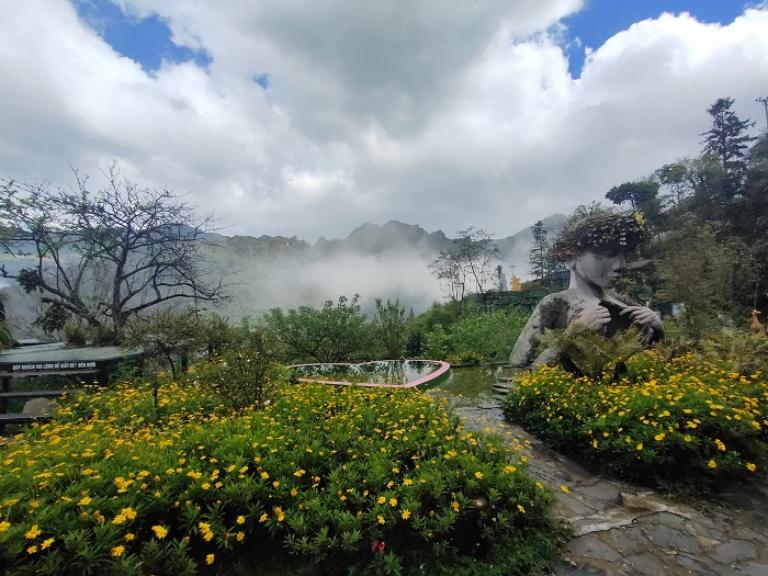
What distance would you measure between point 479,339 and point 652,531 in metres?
10.1

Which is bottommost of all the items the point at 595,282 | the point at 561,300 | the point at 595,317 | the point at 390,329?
the point at 390,329

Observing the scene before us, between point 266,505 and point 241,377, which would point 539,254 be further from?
point 266,505

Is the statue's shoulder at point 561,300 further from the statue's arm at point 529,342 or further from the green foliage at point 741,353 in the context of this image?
the green foliage at point 741,353

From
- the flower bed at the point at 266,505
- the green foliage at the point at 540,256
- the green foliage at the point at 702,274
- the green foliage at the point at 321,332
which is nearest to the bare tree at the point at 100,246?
the green foliage at the point at 321,332

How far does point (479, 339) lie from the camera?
1298 centimetres

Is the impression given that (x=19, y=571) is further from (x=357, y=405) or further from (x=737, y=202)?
(x=737, y=202)

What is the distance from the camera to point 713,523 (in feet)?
10.00

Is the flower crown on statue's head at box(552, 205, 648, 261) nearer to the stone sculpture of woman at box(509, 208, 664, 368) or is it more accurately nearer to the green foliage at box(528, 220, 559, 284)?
the stone sculpture of woman at box(509, 208, 664, 368)

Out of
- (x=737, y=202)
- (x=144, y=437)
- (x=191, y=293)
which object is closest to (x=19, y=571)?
(x=144, y=437)

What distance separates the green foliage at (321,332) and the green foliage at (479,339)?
106 inches

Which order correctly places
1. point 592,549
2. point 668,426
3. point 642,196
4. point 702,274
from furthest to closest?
point 642,196, point 702,274, point 668,426, point 592,549

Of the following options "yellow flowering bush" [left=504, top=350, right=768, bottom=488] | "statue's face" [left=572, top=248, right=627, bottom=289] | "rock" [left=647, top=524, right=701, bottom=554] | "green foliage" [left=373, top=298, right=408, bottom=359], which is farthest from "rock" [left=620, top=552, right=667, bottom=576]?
"green foliage" [left=373, top=298, right=408, bottom=359]

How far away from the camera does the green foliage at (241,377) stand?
487 cm

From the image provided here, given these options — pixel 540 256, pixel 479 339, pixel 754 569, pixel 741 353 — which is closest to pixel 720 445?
pixel 754 569
